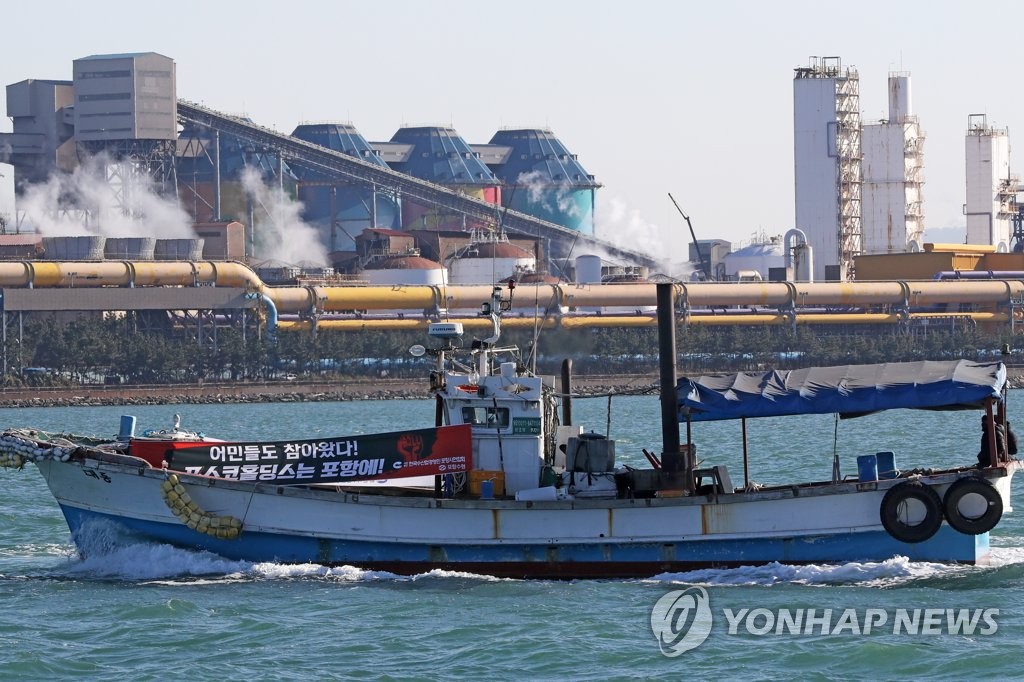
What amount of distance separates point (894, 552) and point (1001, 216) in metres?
146

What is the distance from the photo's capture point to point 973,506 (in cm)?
3266

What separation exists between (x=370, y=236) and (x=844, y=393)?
132175 mm

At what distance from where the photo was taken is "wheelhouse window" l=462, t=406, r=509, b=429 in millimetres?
34219

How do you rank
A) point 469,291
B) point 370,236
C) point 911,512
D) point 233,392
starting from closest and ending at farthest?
1. point 911,512
2. point 233,392
3. point 469,291
4. point 370,236

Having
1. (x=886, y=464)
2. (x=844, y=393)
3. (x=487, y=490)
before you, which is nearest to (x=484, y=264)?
(x=886, y=464)

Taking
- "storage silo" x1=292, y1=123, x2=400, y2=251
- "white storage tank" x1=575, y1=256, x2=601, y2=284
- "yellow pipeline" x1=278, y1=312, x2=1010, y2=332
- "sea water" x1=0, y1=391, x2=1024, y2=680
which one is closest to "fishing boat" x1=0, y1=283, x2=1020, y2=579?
"sea water" x1=0, y1=391, x2=1024, y2=680

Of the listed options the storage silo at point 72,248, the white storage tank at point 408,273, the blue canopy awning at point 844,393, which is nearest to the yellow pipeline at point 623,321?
the white storage tank at point 408,273

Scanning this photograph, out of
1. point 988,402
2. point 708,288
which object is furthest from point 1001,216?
point 988,402

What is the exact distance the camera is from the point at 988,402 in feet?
109

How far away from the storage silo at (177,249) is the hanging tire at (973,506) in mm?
118940

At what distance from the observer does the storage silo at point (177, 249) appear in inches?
5773

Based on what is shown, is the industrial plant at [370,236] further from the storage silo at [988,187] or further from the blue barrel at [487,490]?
the blue barrel at [487,490]

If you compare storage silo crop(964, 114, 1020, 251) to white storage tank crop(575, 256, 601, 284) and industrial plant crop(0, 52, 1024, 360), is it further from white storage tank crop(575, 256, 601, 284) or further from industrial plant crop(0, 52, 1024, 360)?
white storage tank crop(575, 256, 601, 284)

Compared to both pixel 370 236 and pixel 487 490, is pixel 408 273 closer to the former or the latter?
pixel 370 236
